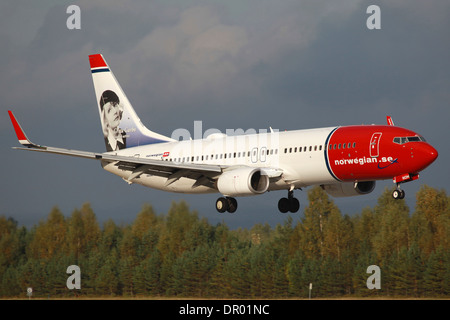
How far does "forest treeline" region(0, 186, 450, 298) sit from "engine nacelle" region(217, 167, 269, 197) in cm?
4451

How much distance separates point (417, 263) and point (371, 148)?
6532 cm

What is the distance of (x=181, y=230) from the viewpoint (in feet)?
334

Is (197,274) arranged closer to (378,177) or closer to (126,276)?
(126,276)

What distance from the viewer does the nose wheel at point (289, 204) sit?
5634 centimetres

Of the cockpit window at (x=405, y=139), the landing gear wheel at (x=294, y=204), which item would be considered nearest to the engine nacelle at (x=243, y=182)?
the landing gear wheel at (x=294, y=204)

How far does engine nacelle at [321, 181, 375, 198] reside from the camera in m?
54.8

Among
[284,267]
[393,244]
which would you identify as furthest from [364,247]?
[284,267]

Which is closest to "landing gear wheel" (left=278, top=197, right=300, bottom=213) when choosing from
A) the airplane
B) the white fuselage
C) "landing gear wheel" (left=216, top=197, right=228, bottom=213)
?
the airplane

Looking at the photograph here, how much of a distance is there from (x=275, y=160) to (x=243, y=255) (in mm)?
66552

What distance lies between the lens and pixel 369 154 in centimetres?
4822

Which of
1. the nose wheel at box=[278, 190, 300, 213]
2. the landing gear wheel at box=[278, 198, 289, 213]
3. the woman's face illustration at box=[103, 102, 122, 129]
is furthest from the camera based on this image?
the woman's face illustration at box=[103, 102, 122, 129]

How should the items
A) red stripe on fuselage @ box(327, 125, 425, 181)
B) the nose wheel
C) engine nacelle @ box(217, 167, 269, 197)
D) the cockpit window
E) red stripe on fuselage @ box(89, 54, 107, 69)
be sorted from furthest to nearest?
red stripe on fuselage @ box(89, 54, 107, 69)
the nose wheel
engine nacelle @ box(217, 167, 269, 197)
the cockpit window
red stripe on fuselage @ box(327, 125, 425, 181)

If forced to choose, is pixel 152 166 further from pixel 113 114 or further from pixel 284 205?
pixel 113 114

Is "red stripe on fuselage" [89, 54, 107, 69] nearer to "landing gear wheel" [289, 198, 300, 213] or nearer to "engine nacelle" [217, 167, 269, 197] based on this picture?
"engine nacelle" [217, 167, 269, 197]
